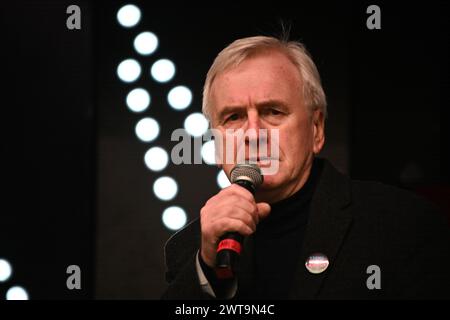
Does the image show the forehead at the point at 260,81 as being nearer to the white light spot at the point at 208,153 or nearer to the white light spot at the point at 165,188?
the white light spot at the point at 208,153

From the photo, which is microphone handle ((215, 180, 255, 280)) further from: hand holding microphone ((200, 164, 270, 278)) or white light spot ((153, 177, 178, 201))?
white light spot ((153, 177, 178, 201))

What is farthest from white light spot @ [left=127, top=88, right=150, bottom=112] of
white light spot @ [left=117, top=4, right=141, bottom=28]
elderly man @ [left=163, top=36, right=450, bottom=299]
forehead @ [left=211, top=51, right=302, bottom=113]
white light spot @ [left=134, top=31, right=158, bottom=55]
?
forehead @ [left=211, top=51, right=302, bottom=113]

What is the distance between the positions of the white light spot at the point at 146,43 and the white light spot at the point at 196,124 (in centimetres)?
32

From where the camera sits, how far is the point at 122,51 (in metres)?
2.01

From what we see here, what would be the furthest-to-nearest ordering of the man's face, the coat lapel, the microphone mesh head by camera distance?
the man's face → the coat lapel → the microphone mesh head

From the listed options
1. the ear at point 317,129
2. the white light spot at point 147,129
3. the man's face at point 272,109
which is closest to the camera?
the man's face at point 272,109

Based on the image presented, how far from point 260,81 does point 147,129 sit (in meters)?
0.61

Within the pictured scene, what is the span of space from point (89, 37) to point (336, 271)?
4.38 feet

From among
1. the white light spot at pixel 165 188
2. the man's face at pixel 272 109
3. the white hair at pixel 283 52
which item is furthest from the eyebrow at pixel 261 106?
the white light spot at pixel 165 188

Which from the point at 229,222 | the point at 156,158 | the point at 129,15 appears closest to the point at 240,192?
the point at 229,222

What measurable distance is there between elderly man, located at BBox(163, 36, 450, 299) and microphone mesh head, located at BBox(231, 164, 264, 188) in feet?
0.25

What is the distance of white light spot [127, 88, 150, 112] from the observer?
1.98m

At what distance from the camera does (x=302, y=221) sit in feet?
5.01

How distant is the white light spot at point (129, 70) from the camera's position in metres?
1.99
